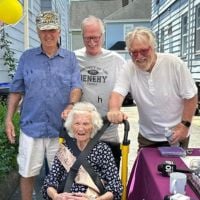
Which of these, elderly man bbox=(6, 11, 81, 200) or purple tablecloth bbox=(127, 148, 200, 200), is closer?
purple tablecloth bbox=(127, 148, 200, 200)

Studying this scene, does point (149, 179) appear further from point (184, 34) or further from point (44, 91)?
point (184, 34)

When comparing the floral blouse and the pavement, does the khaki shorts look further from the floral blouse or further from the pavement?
the pavement

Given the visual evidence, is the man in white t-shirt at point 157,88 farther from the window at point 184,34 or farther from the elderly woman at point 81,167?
the window at point 184,34

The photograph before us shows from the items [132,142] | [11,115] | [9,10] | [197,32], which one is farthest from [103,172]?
[197,32]

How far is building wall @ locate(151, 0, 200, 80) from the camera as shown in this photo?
12125 millimetres

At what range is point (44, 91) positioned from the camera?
3.34m

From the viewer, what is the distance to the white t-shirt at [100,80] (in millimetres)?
3594

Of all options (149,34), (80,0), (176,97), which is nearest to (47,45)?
(149,34)

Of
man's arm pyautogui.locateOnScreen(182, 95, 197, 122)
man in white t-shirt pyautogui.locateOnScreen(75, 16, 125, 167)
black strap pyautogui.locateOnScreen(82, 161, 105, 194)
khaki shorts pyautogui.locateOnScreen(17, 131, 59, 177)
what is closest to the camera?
black strap pyautogui.locateOnScreen(82, 161, 105, 194)

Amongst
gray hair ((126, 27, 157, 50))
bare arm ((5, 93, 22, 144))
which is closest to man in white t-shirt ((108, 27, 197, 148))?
gray hair ((126, 27, 157, 50))

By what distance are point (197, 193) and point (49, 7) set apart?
14.1 meters

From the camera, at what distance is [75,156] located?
2910 millimetres

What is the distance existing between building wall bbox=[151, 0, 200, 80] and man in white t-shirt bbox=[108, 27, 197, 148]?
27.9ft

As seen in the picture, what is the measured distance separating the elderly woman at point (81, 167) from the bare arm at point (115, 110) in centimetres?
10
